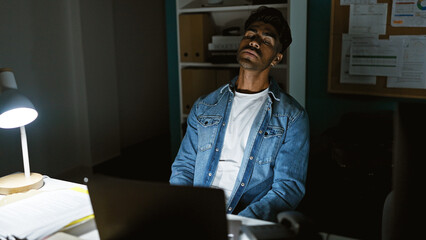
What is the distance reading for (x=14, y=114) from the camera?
1.56 m

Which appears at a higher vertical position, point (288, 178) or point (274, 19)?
point (274, 19)

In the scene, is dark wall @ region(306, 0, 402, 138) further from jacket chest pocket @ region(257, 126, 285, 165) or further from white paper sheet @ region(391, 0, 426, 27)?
jacket chest pocket @ region(257, 126, 285, 165)

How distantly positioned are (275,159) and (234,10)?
1903 mm

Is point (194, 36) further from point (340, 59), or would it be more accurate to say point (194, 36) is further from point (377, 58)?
point (377, 58)

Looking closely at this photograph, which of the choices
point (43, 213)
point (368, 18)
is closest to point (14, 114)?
point (43, 213)

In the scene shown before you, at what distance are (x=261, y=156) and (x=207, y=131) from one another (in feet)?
0.93

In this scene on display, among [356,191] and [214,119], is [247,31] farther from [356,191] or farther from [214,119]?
[356,191]

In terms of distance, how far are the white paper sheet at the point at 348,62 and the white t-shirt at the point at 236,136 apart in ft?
3.58

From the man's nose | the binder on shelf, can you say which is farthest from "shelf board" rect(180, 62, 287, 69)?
the man's nose

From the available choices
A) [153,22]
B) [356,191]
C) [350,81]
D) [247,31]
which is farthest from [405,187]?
[153,22]

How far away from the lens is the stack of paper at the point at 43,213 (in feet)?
4.02

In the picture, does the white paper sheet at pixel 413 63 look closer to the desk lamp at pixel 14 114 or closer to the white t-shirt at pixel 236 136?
the white t-shirt at pixel 236 136

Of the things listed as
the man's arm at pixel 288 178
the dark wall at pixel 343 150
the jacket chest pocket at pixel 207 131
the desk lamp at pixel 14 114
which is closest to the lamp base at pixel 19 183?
the desk lamp at pixel 14 114

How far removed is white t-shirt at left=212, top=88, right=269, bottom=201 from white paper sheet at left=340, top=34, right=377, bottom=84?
109 centimetres
